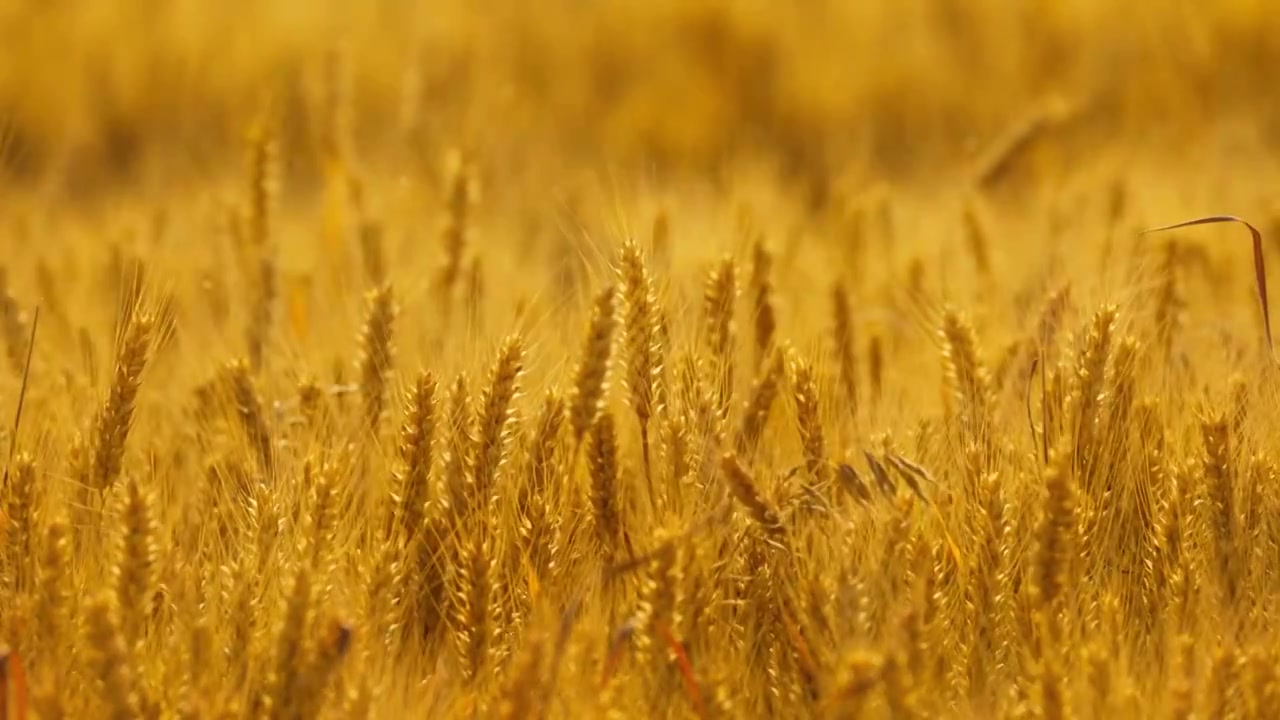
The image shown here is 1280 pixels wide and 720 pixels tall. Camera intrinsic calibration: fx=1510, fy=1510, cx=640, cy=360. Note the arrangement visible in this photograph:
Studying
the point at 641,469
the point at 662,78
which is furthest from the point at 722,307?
the point at 662,78

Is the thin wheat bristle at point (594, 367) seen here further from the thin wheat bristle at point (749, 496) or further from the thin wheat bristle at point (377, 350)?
the thin wheat bristle at point (377, 350)

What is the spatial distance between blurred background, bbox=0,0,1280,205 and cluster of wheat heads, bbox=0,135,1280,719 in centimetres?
210

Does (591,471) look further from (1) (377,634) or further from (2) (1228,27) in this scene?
(2) (1228,27)

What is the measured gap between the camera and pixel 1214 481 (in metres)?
1.23

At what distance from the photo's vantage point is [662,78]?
4.80m

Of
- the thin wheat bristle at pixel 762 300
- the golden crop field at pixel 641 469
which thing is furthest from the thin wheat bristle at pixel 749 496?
the thin wheat bristle at pixel 762 300

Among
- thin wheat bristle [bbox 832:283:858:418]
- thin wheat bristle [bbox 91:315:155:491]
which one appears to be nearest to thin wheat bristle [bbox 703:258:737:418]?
thin wheat bristle [bbox 832:283:858:418]

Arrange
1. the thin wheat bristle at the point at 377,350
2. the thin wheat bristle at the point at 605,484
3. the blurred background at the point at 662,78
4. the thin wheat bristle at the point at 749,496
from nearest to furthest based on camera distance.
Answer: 1. the thin wheat bristle at the point at 749,496
2. the thin wheat bristle at the point at 605,484
3. the thin wheat bristle at the point at 377,350
4. the blurred background at the point at 662,78

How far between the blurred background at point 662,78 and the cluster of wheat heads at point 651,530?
2.10m

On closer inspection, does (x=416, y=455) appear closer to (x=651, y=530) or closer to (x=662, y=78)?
(x=651, y=530)

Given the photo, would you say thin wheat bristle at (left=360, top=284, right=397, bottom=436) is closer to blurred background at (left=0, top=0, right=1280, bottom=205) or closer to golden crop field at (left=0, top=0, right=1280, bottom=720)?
golden crop field at (left=0, top=0, right=1280, bottom=720)

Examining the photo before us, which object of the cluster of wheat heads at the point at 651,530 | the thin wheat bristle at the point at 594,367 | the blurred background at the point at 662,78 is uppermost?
the blurred background at the point at 662,78

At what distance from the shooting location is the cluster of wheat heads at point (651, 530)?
1.06 m

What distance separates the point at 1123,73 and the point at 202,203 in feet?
8.49
